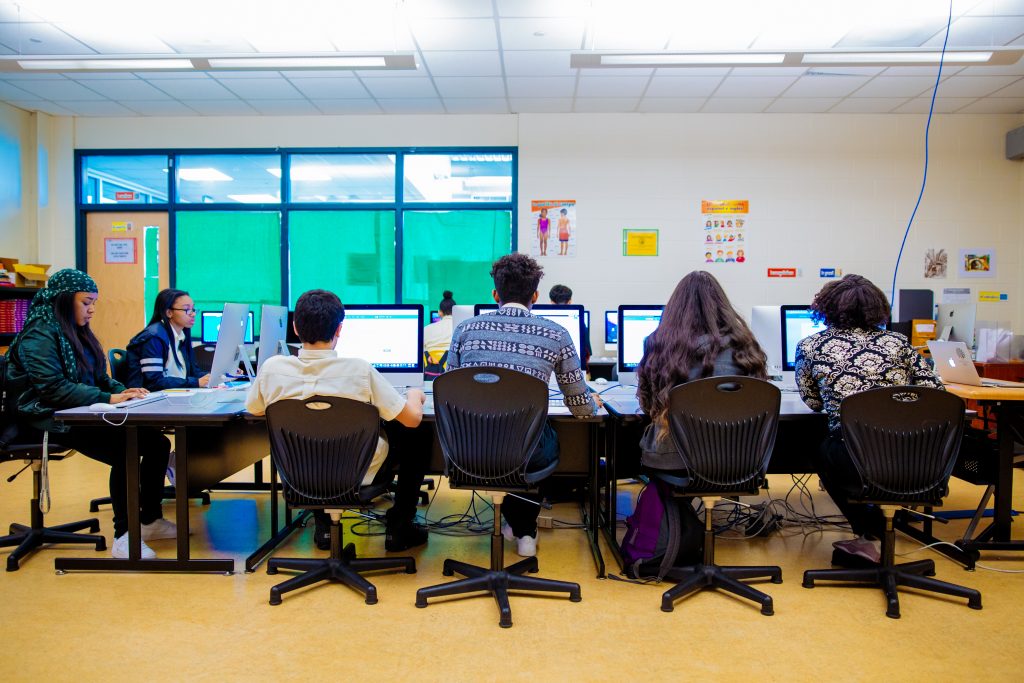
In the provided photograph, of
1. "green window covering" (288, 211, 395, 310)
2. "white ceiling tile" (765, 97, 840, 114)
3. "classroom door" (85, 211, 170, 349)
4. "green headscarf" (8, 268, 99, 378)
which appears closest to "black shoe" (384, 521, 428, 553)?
"green headscarf" (8, 268, 99, 378)

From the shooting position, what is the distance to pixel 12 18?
12.9 ft

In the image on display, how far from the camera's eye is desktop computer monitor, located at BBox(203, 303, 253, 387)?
2.87 m

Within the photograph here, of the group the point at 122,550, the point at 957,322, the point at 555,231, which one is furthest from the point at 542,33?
the point at 122,550

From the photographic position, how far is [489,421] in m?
1.96

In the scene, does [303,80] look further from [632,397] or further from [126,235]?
[632,397]

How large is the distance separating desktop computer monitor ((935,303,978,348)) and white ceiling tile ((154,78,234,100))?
18.1ft

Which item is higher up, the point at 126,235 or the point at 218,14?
the point at 218,14

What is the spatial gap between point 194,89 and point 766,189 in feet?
16.5

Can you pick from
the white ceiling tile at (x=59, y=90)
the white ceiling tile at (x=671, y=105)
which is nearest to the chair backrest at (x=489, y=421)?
the white ceiling tile at (x=671, y=105)

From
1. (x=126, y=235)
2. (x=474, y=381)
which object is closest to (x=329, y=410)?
(x=474, y=381)

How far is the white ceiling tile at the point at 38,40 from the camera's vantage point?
408cm

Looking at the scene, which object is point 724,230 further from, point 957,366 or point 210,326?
point 210,326

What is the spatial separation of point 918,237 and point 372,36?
4972 mm

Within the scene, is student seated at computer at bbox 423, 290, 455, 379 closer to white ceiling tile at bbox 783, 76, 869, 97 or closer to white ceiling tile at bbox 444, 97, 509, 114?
white ceiling tile at bbox 444, 97, 509, 114
